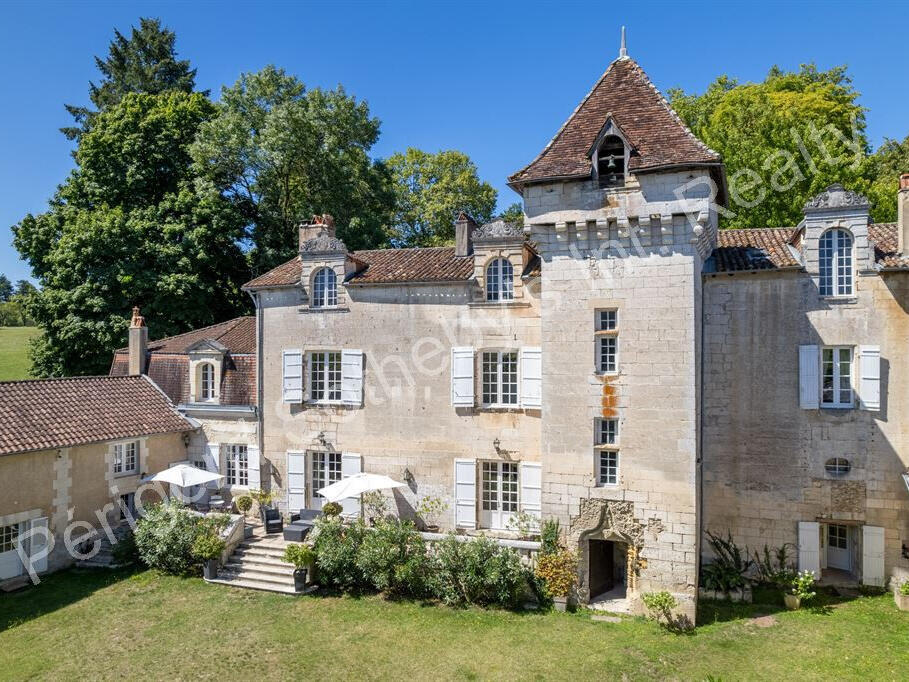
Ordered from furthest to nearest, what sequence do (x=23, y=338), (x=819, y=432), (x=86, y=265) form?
(x=23, y=338) < (x=86, y=265) < (x=819, y=432)

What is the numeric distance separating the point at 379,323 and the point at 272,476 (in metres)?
6.46

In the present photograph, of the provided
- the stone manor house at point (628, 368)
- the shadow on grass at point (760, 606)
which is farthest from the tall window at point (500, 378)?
the shadow on grass at point (760, 606)

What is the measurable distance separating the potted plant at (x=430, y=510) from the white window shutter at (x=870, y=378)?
11.7 metres

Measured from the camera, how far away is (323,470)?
18109 millimetres

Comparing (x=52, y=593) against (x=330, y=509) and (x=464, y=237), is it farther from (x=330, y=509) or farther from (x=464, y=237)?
(x=464, y=237)

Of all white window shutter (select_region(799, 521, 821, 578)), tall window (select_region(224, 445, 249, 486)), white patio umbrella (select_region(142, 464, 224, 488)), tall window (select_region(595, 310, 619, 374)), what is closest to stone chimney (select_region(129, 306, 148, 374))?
white patio umbrella (select_region(142, 464, 224, 488))

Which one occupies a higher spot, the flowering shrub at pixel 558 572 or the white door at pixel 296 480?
the white door at pixel 296 480

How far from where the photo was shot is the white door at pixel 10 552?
1441cm

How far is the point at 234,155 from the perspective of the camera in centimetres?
2730

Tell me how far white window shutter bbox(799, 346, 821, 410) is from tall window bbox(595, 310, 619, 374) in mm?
5167

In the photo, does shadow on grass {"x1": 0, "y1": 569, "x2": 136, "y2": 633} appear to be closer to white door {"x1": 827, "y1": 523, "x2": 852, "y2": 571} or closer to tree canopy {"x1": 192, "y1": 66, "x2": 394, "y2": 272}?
tree canopy {"x1": 192, "y1": 66, "x2": 394, "y2": 272}

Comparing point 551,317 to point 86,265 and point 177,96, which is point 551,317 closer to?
point 86,265

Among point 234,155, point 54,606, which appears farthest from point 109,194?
point 54,606

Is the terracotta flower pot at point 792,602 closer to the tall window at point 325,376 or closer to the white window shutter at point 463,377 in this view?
the white window shutter at point 463,377
